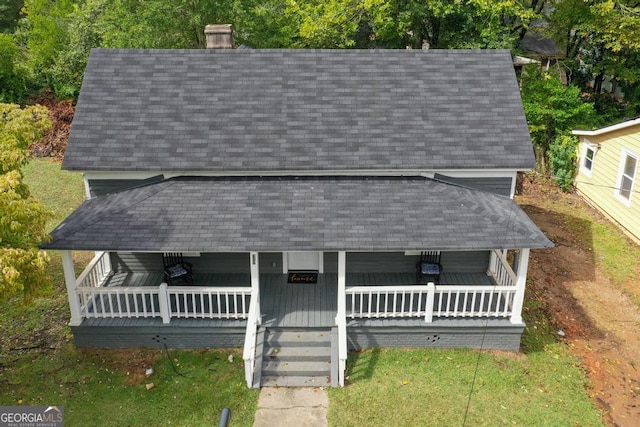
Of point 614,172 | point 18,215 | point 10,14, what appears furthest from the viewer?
point 10,14

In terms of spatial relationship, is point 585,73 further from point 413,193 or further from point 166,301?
point 166,301

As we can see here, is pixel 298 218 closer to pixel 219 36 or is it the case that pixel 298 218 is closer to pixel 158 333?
pixel 158 333

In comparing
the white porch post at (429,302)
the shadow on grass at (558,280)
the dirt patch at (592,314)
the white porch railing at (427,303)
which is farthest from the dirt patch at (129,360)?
the dirt patch at (592,314)

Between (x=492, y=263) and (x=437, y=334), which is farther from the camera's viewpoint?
(x=492, y=263)

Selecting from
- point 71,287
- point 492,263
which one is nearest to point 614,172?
point 492,263

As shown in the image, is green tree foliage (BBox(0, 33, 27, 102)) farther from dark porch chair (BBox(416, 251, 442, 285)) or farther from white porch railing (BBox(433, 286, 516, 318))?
white porch railing (BBox(433, 286, 516, 318))

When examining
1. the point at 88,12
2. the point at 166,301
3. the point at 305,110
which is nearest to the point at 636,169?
the point at 305,110
